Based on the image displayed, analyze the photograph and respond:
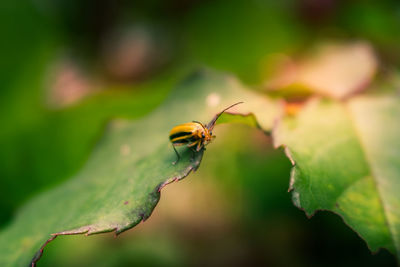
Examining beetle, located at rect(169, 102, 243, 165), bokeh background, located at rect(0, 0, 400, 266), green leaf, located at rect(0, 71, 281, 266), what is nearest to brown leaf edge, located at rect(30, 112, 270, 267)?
green leaf, located at rect(0, 71, 281, 266)

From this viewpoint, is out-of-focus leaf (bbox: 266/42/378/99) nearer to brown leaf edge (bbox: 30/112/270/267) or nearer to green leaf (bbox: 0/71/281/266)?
green leaf (bbox: 0/71/281/266)

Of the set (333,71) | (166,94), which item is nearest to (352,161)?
(333,71)

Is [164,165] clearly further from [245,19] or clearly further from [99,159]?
[245,19]

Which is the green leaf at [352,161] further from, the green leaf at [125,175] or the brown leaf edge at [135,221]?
the brown leaf edge at [135,221]

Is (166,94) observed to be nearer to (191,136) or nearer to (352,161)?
(191,136)

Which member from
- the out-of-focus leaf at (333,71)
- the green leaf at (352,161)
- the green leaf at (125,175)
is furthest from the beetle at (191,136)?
the out-of-focus leaf at (333,71)
